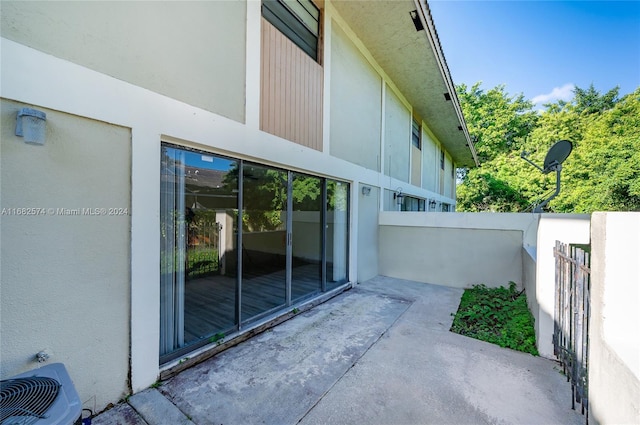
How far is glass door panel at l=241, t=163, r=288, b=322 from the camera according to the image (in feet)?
10.8

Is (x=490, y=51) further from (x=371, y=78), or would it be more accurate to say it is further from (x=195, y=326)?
(x=195, y=326)

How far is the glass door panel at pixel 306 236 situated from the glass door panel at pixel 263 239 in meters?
0.23

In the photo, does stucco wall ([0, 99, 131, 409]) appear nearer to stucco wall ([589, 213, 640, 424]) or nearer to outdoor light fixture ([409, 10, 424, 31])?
stucco wall ([589, 213, 640, 424])

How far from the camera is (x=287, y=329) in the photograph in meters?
3.44

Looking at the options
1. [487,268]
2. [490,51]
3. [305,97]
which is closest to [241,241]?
[305,97]

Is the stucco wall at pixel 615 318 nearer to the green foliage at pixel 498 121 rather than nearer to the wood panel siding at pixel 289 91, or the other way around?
the wood panel siding at pixel 289 91

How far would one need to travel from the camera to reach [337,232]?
5.21 m

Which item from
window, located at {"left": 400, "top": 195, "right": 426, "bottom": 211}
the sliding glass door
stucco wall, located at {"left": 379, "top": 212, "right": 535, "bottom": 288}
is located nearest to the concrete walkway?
the sliding glass door

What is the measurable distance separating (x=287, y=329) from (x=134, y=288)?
6.37ft

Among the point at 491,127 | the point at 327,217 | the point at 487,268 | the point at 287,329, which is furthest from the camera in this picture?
the point at 491,127

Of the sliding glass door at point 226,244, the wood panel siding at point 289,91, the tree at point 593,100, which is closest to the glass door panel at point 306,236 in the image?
the sliding glass door at point 226,244

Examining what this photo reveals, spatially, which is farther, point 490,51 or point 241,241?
point 490,51

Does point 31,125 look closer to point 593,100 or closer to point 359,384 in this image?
point 359,384

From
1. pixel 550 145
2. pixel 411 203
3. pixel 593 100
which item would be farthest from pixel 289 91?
pixel 593 100
